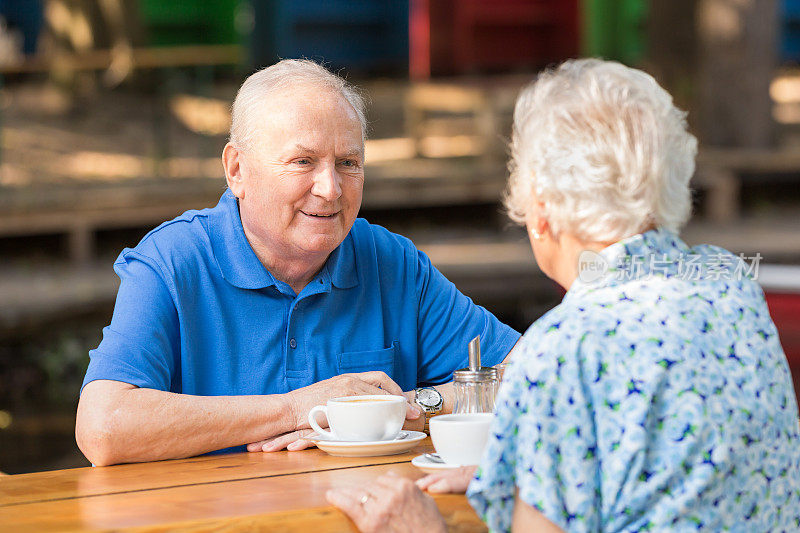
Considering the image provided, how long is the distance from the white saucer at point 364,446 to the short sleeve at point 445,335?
548 millimetres

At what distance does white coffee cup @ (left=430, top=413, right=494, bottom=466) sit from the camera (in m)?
1.67

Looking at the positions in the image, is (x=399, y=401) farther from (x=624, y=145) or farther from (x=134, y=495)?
(x=624, y=145)

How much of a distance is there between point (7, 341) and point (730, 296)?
223 inches

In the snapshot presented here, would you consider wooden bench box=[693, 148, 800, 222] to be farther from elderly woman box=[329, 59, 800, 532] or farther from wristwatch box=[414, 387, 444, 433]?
elderly woman box=[329, 59, 800, 532]

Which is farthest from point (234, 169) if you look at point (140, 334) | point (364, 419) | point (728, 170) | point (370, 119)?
point (728, 170)

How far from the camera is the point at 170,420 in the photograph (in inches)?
73.2

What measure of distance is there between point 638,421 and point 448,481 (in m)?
0.39

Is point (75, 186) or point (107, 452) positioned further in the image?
point (75, 186)

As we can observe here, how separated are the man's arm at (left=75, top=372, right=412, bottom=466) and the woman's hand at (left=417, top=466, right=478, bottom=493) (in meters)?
0.40

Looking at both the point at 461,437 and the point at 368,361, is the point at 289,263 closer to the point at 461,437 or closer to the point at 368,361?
the point at 368,361

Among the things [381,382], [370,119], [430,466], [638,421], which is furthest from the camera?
[370,119]

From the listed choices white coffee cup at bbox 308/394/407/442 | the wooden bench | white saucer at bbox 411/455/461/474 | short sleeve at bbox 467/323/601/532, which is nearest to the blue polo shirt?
white coffee cup at bbox 308/394/407/442

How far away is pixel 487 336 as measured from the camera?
8.05 feet

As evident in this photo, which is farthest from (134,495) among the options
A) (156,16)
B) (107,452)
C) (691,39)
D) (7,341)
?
(156,16)
